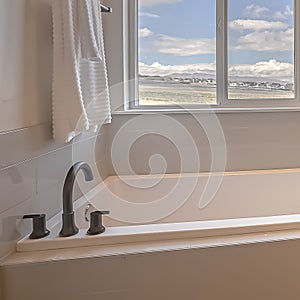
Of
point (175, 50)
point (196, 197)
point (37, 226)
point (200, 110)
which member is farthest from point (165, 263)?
point (175, 50)

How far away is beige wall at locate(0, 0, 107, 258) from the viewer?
1.25 metres

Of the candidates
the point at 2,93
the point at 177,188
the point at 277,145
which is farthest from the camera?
the point at 277,145

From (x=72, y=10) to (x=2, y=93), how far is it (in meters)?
0.51

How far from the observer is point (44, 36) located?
1567mm

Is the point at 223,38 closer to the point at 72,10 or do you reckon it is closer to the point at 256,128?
the point at 256,128

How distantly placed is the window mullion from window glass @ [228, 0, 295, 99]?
0.04 m

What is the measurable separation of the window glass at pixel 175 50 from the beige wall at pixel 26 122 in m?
1.11

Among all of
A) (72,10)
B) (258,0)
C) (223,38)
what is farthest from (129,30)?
(72,10)

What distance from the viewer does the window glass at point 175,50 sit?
2.69m

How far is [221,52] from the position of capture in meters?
2.71

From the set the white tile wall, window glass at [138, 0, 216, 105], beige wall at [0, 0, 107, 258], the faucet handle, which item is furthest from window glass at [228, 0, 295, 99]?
the faucet handle

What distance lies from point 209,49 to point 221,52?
8 cm

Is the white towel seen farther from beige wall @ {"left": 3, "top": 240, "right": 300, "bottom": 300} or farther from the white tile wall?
beige wall @ {"left": 3, "top": 240, "right": 300, "bottom": 300}

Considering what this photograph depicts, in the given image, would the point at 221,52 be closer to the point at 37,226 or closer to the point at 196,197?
the point at 196,197
